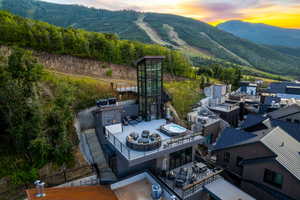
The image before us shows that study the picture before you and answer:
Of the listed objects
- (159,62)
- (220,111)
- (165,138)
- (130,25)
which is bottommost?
(220,111)

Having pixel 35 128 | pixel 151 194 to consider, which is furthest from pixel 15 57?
pixel 151 194

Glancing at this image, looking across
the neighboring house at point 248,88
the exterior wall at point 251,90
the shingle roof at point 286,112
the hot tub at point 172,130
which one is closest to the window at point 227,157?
the hot tub at point 172,130

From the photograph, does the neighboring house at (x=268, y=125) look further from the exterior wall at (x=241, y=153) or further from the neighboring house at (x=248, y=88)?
the neighboring house at (x=248, y=88)

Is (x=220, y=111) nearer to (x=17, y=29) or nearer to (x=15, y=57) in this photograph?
(x=15, y=57)

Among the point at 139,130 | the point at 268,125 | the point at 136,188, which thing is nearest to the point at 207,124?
the point at 268,125

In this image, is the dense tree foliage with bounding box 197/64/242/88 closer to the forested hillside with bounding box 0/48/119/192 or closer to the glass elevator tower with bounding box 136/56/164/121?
the glass elevator tower with bounding box 136/56/164/121

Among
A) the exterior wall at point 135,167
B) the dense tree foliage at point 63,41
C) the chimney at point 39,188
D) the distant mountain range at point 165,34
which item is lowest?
the exterior wall at point 135,167

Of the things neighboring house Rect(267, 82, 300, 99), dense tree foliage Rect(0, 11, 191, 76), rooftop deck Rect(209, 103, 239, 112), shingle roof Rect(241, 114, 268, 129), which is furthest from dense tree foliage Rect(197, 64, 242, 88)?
shingle roof Rect(241, 114, 268, 129)

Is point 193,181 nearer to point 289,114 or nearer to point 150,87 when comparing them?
point 150,87
